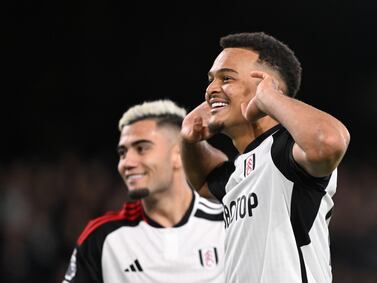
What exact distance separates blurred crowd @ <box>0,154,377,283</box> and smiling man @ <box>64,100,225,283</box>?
2882 mm

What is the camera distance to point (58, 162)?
942 centimetres

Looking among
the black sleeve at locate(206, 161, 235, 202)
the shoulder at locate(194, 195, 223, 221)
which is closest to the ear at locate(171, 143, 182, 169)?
the shoulder at locate(194, 195, 223, 221)

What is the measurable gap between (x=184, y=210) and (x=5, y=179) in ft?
14.2

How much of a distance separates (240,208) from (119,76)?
8.09 m

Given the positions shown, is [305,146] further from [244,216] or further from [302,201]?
[244,216]

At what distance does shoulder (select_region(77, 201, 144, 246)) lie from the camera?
4895mm

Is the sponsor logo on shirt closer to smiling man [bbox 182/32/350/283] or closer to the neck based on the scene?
smiling man [bbox 182/32/350/283]

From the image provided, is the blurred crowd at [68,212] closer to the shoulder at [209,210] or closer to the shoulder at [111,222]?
the shoulder at [111,222]

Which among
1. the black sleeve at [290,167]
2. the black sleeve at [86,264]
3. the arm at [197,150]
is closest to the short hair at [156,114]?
the black sleeve at [86,264]

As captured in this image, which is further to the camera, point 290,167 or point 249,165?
point 249,165

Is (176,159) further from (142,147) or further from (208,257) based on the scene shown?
(208,257)

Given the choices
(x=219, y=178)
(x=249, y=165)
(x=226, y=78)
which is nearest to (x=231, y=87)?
(x=226, y=78)

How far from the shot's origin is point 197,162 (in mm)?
3902

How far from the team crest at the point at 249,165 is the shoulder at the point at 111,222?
197 cm
